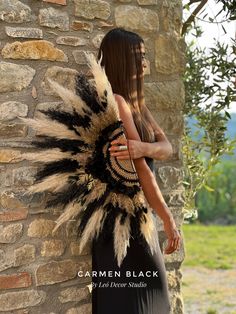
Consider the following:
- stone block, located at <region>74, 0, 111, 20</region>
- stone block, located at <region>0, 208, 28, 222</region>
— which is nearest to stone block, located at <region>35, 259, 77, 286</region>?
stone block, located at <region>0, 208, 28, 222</region>

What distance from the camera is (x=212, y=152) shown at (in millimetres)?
4711

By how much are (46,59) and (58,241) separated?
2.79 ft

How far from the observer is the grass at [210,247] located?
912cm

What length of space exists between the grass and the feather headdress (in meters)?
6.22

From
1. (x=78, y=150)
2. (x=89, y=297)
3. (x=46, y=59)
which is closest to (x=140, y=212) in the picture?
(x=78, y=150)

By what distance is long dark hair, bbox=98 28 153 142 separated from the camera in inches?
108

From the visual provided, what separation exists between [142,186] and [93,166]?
226 mm

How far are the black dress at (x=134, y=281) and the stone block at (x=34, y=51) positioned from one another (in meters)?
0.66

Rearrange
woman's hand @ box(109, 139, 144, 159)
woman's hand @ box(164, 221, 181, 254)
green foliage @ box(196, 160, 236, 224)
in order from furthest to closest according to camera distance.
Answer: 1. green foliage @ box(196, 160, 236, 224)
2. woman's hand @ box(164, 221, 181, 254)
3. woman's hand @ box(109, 139, 144, 159)

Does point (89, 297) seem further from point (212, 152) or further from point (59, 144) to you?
point (212, 152)

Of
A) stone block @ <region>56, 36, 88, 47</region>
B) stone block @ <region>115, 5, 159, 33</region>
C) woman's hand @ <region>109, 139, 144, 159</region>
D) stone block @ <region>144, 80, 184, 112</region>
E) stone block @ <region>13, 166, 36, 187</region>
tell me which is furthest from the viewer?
stone block @ <region>144, 80, 184, 112</region>

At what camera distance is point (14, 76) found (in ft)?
9.55

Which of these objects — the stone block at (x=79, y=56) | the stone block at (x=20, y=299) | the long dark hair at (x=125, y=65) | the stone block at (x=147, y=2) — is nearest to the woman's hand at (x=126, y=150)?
the long dark hair at (x=125, y=65)

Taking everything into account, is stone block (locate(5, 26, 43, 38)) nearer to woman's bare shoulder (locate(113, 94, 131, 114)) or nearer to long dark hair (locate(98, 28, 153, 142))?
long dark hair (locate(98, 28, 153, 142))
